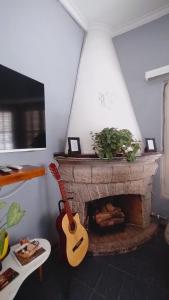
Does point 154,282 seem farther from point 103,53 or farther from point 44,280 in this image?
point 103,53

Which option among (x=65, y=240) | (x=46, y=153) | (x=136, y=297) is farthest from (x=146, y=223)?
(x=46, y=153)

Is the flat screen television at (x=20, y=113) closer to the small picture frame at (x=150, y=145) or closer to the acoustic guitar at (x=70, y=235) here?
the acoustic guitar at (x=70, y=235)

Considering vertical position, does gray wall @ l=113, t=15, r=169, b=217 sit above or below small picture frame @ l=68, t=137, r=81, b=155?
above

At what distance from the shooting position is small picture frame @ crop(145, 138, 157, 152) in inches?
82.2

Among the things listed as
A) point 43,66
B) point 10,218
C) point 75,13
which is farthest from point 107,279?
point 75,13

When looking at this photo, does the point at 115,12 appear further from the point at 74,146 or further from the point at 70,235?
the point at 70,235

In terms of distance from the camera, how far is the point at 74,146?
70.3 inches

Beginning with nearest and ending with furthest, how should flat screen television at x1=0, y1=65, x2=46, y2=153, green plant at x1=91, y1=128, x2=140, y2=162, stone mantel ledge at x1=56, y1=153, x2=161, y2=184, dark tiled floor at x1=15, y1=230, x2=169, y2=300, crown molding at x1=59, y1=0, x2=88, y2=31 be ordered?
flat screen television at x1=0, y1=65, x2=46, y2=153, dark tiled floor at x1=15, y1=230, x2=169, y2=300, green plant at x1=91, y1=128, x2=140, y2=162, stone mantel ledge at x1=56, y1=153, x2=161, y2=184, crown molding at x1=59, y1=0, x2=88, y2=31

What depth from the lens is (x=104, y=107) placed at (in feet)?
6.51

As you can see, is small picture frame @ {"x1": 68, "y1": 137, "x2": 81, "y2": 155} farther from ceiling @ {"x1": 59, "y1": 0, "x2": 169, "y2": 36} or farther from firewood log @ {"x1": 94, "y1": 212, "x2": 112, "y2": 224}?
ceiling @ {"x1": 59, "y1": 0, "x2": 169, "y2": 36}

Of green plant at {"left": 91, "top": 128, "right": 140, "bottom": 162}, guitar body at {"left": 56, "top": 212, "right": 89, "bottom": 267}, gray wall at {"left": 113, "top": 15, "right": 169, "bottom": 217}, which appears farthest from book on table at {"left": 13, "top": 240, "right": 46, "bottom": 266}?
gray wall at {"left": 113, "top": 15, "right": 169, "bottom": 217}

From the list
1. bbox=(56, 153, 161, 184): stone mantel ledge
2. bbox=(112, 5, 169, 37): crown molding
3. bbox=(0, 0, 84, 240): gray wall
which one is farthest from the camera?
bbox=(112, 5, 169, 37): crown molding

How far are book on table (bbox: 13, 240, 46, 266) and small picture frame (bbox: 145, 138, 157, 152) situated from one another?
4.95ft

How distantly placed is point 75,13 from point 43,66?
2.91 ft
